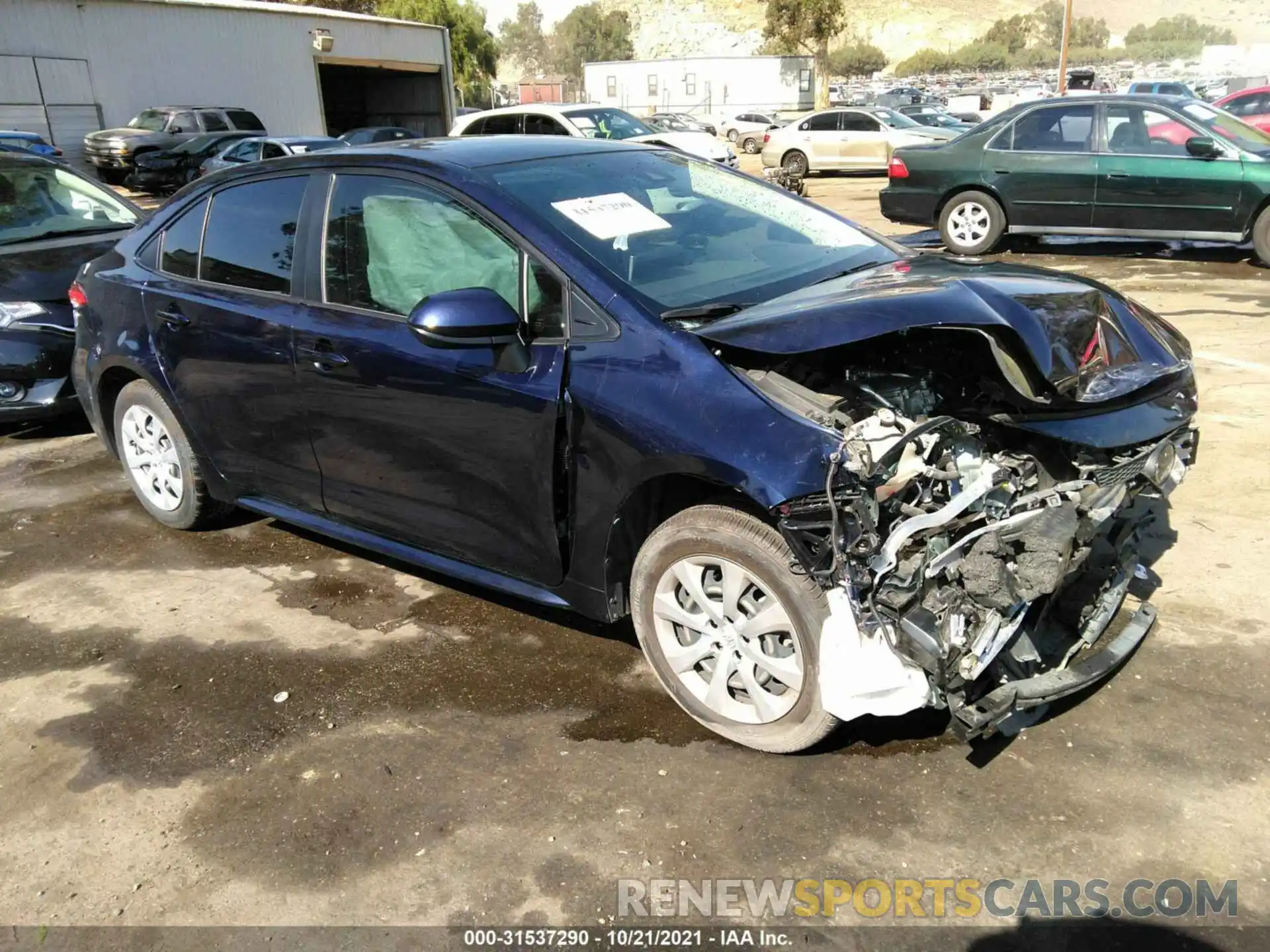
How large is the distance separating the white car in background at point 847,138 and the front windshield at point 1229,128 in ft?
44.1

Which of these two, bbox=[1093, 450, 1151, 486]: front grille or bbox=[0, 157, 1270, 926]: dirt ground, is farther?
bbox=[1093, 450, 1151, 486]: front grille

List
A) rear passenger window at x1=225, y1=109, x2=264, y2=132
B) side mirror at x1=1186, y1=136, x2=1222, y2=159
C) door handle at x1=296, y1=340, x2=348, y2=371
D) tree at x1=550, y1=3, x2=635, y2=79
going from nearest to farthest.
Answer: door handle at x1=296, y1=340, x2=348, y2=371
side mirror at x1=1186, y1=136, x2=1222, y2=159
rear passenger window at x1=225, y1=109, x2=264, y2=132
tree at x1=550, y1=3, x2=635, y2=79

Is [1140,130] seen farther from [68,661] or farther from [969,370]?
[68,661]

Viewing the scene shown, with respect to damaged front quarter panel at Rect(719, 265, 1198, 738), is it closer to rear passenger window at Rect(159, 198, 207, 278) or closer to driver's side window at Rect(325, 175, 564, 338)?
driver's side window at Rect(325, 175, 564, 338)

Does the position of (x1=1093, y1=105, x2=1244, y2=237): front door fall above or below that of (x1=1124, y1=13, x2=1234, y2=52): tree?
below

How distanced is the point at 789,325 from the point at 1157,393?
1.28 metres

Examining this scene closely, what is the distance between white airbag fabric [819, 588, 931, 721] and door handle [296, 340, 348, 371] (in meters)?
2.05

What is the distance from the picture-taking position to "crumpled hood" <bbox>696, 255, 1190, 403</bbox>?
2934 mm

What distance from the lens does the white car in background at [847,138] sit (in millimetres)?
23703

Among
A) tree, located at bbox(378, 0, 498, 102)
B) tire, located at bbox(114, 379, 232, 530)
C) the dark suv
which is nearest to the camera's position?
tire, located at bbox(114, 379, 232, 530)

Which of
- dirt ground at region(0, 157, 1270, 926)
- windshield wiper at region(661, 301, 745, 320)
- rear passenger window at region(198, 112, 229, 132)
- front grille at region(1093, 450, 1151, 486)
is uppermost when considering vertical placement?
rear passenger window at region(198, 112, 229, 132)

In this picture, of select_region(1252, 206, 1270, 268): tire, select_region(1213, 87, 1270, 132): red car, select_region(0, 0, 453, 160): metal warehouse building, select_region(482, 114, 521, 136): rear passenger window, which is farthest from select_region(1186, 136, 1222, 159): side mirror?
select_region(0, 0, 453, 160): metal warehouse building

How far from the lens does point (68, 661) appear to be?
394 cm

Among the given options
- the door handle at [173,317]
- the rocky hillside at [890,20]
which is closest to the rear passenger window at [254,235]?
the door handle at [173,317]
